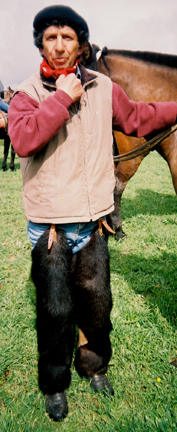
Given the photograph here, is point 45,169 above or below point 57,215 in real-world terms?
above

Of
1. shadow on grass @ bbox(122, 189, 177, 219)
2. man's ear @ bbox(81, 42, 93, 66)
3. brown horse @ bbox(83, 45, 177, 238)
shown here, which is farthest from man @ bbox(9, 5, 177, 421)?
shadow on grass @ bbox(122, 189, 177, 219)

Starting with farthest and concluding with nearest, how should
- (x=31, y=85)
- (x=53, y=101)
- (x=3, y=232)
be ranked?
(x=3, y=232) → (x=31, y=85) → (x=53, y=101)

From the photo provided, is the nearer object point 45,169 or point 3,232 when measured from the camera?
point 45,169

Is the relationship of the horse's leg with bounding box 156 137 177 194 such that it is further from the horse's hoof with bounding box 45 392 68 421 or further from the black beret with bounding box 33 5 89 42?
the horse's hoof with bounding box 45 392 68 421

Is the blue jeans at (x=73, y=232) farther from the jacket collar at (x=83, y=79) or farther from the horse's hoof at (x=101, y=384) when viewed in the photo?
the horse's hoof at (x=101, y=384)

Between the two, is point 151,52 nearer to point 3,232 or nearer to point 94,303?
point 94,303

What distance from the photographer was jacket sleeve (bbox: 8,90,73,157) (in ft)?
4.41

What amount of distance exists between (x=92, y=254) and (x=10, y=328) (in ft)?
4.14

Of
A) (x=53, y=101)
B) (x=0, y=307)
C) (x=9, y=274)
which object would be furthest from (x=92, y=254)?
(x=9, y=274)

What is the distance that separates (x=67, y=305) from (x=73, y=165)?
0.82 metres

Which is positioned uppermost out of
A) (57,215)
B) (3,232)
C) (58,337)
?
(57,215)

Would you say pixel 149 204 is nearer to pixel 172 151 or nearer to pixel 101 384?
pixel 172 151

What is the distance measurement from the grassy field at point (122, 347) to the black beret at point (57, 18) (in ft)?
7.47

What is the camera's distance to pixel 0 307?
9.47 feet
